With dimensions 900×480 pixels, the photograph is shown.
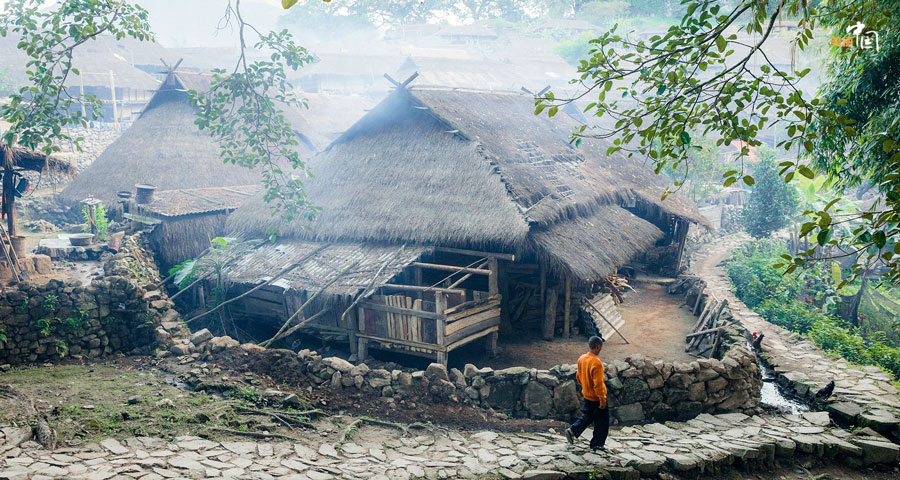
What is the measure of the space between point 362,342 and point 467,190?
3.49 meters

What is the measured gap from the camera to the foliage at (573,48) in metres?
39.3

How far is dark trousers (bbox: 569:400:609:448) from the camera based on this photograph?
6.46 meters

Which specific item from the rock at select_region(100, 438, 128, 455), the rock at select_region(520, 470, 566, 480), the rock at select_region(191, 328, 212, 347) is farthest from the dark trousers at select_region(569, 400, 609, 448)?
the rock at select_region(191, 328, 212, 347)

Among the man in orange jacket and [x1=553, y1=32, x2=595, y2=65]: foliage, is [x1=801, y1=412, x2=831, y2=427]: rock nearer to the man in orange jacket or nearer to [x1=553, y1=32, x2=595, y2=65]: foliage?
the man in orange jacket

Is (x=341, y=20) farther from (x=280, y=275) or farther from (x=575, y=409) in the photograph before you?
(x=575, y=409)

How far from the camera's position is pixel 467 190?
11586mm

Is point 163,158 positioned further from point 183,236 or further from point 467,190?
point 467,190

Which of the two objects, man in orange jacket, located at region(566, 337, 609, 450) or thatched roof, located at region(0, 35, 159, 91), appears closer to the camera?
man in orange jacket, located at region(566, 337, 609, 450)

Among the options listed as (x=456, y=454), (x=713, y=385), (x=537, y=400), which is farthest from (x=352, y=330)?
(x=713, y=385)

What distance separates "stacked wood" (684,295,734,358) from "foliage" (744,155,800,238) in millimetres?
8612

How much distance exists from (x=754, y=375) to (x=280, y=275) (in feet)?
26.6

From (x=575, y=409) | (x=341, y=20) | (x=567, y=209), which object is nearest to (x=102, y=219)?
(x=567, y=209)

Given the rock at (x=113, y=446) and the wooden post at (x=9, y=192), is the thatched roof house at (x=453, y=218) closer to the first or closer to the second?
the wooden post at (x=9, y=192)

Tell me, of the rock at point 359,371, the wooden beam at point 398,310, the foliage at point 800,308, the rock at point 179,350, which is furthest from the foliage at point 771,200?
the rock at point 179,350
